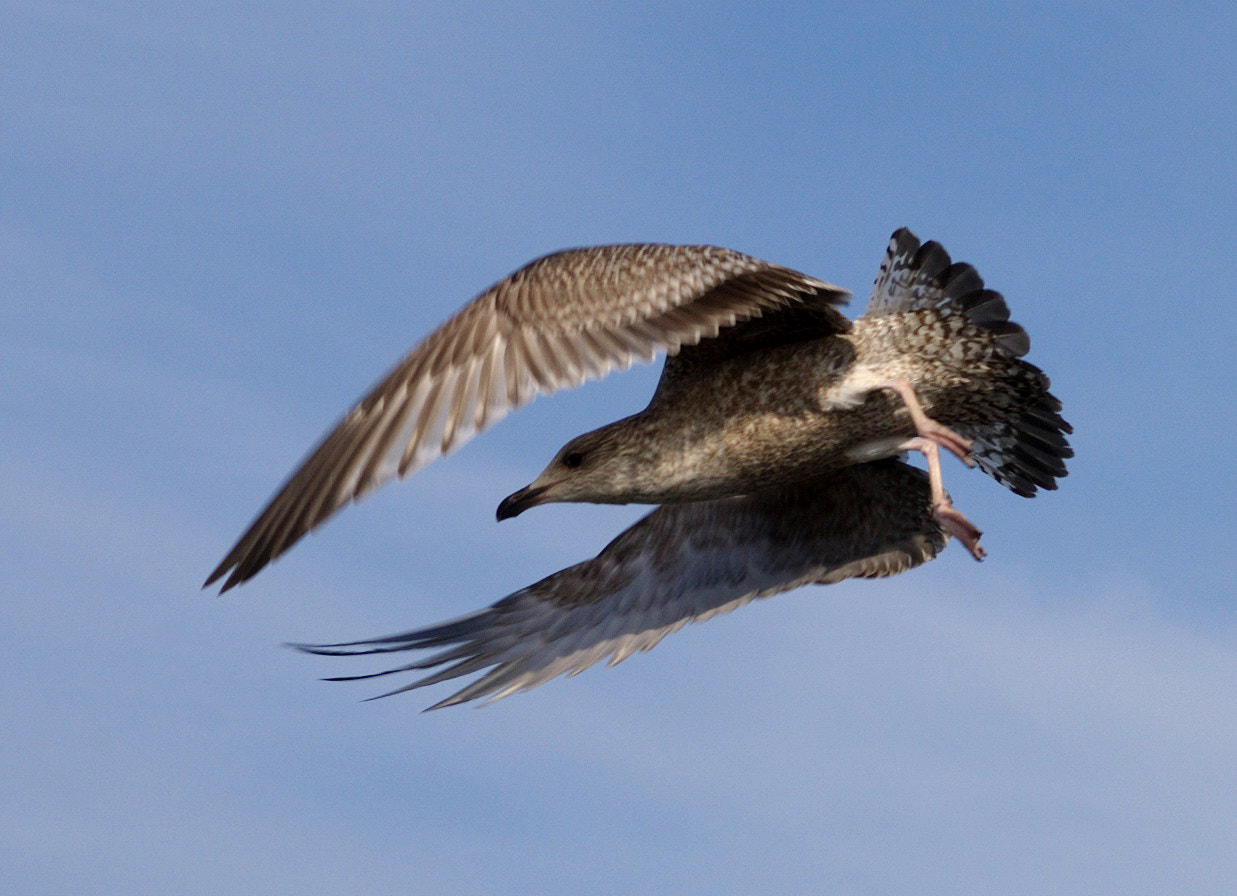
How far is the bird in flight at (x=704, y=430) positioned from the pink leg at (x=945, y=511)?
0.01 meters

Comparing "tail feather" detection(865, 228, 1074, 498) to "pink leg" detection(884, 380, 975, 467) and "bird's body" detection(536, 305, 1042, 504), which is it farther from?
"pink leg" detection(884, 380, 975, 467)

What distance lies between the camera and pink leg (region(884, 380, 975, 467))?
9.70 m

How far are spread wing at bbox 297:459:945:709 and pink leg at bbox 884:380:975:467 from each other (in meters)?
1.36

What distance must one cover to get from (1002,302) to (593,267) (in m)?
2.66

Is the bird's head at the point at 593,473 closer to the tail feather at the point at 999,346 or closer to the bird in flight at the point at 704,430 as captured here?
the bird in flight at the point at 704,430

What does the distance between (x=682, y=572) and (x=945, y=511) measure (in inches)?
105

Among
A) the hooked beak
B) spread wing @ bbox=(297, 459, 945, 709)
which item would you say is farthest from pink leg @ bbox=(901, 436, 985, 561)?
the hooked beak

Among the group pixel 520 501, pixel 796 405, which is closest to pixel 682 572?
pixel 520 501

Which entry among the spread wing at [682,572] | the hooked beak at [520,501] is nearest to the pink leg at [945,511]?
the spread wing at [682,572]

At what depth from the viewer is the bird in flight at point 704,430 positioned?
340 inches

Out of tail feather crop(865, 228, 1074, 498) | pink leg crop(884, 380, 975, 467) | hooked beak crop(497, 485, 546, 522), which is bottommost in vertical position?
hooked beak crop(497, 485, 546, 522)

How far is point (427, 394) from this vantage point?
8688 millimetres

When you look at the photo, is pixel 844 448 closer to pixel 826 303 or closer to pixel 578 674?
pixel 826 303

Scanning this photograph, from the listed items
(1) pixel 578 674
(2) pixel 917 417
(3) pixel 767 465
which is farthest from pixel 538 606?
(2) pixel 917 417
